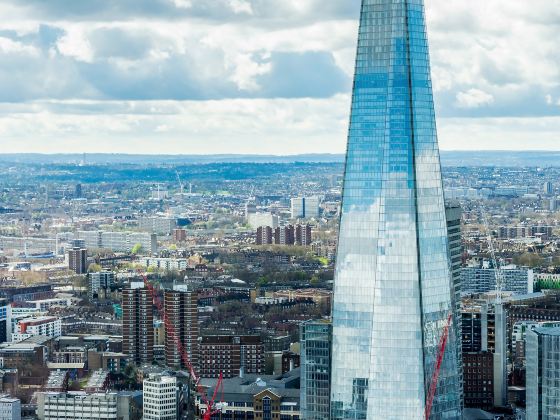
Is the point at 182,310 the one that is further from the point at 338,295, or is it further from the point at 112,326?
the point at 338,295

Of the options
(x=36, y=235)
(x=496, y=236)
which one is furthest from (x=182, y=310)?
(x=36, y=235)

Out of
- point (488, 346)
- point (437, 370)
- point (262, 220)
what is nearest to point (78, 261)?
point (262, 220)

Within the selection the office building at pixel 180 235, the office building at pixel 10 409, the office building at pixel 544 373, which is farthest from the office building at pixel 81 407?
the office building at pixel 180 235

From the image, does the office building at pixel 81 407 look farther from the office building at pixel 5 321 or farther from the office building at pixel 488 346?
the office building at pixel 5 321

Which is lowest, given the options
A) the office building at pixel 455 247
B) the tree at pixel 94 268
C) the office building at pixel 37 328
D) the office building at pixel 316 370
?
the office building at pixel 37 328

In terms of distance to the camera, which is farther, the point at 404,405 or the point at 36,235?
the point at 36,235
